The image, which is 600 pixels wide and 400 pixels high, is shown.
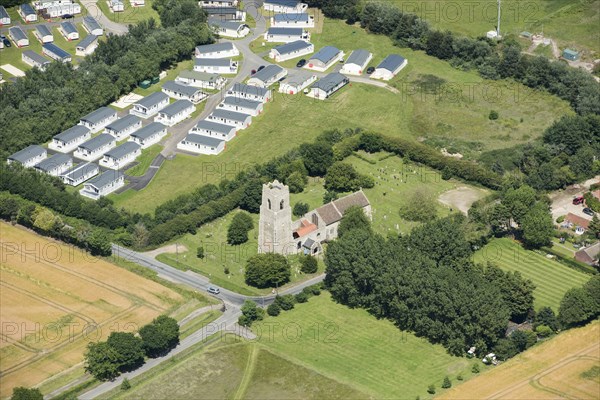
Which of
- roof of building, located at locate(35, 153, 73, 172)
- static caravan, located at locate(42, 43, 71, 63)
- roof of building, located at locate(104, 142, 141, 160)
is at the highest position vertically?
static caravan, located at locate(42, 43, 71, 63)

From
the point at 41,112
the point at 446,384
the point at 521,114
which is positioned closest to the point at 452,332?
the point at 446,384

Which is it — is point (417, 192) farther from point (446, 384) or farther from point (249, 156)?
point (446, 384)

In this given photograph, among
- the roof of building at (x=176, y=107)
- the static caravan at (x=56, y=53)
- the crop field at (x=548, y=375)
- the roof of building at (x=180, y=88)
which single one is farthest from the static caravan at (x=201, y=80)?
the crop field at (x=548, y=375)

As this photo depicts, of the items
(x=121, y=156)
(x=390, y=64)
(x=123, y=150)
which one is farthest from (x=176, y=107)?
(x=390, y=64)

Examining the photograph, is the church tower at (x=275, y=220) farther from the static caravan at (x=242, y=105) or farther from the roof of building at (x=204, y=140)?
the static caravan at (x=242, y=105)

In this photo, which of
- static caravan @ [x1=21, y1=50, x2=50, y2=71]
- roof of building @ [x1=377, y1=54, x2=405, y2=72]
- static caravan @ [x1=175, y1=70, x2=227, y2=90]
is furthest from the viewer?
roof of building @ [x1=377, y1=54, x2=405, y2=72]

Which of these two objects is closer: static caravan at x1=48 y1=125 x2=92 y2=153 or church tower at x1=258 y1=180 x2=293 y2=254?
church tower at x1=258 y1=180 x2=293 y2=254

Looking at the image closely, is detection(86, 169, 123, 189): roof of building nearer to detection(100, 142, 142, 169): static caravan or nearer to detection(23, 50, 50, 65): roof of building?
detection(100, 142, 142, 169): static caravan

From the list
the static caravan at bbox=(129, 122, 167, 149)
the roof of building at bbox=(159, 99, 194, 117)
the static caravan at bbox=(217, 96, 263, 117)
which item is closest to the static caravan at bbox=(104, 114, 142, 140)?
the static caravan at bbox=(129, 122, 167, 149)
